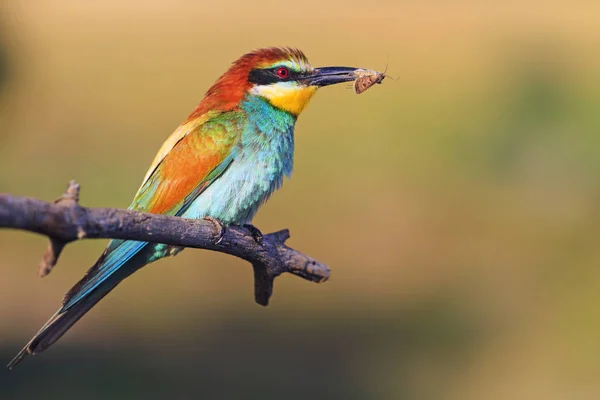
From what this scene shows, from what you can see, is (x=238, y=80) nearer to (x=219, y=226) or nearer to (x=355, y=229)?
(x=219, y=226)

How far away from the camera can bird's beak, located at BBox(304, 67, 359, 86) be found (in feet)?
9.73

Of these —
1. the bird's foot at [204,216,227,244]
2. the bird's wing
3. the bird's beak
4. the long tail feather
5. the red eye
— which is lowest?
the long tail feather

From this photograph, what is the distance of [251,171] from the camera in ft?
8.94

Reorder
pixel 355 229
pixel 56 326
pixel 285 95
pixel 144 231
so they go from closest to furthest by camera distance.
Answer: pixel 144 231
pixel 56 326
pixel 285 95
pixel 355 229

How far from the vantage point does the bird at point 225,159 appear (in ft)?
8.52

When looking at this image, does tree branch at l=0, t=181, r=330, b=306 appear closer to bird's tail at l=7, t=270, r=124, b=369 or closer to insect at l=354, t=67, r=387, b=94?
bird's tail at l=7, t=270, r=124, b=369

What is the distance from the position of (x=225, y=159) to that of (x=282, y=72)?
0.36 m

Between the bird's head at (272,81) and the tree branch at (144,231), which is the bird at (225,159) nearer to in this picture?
the bird's head at (272,81)

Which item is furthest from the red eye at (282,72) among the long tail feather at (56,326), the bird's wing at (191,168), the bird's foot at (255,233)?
the long tail feather at (56,326)

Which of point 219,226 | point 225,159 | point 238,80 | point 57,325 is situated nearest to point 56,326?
point 57,325

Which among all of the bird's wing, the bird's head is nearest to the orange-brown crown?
the bird's head

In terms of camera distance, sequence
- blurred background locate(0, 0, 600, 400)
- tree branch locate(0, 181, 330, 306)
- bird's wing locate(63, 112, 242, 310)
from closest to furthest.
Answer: tree branch locate(0, 181, 330, 306), bird's wing locate(63, 112, 242, 310), blurred background locate(0, 0, 600, 400)

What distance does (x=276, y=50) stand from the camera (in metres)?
2.96

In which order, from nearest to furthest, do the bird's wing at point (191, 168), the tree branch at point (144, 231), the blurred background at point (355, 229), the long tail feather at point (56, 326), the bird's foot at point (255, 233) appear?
the tree branch at point (144, 231)
the long tail feather at point (56, 326)
the bird's foot at point (255, 233)
the bird's wing at point (191, 168)
the blurred background at point (355, 229)
